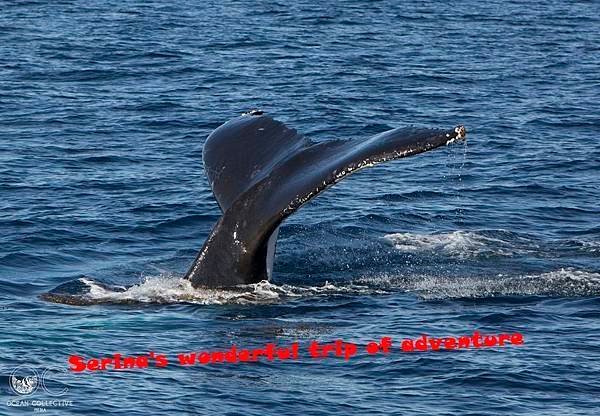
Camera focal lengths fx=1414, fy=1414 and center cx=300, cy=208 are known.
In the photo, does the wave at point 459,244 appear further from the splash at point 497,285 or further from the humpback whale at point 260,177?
the humpback whale at point 260,177

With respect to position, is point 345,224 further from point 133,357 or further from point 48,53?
point 48,53

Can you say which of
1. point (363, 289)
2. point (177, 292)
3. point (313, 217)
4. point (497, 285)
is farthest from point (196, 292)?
point (313, 217)

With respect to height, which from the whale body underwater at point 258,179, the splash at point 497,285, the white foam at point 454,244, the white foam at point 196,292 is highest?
the whale body underwater at point 258,179

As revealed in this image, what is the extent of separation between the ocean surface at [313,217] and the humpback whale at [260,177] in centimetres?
40

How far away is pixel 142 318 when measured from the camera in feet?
46.9

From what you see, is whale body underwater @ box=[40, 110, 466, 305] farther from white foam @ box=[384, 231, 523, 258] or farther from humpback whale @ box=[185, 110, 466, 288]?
white foam @ box=[384, 231, 523, 258]

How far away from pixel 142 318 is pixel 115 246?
179 inches

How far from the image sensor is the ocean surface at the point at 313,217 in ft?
42.2

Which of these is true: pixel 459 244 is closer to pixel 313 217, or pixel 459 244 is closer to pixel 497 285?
pixel 497 285

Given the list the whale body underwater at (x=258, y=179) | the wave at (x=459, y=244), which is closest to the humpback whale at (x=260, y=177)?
the whale body underwater at (x=258, y=179)

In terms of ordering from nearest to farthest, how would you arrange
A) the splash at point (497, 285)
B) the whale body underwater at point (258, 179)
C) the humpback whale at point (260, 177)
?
the humpback whale at point (260, 177)
the whale body underwater at point (258, 179)
the splash at point (497, 285)

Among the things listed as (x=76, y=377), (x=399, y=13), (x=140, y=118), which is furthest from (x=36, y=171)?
(x=399, y=13)

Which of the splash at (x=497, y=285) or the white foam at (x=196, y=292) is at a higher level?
the white foam at (x=196, y=292)

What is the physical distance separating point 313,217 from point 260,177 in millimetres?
6898
